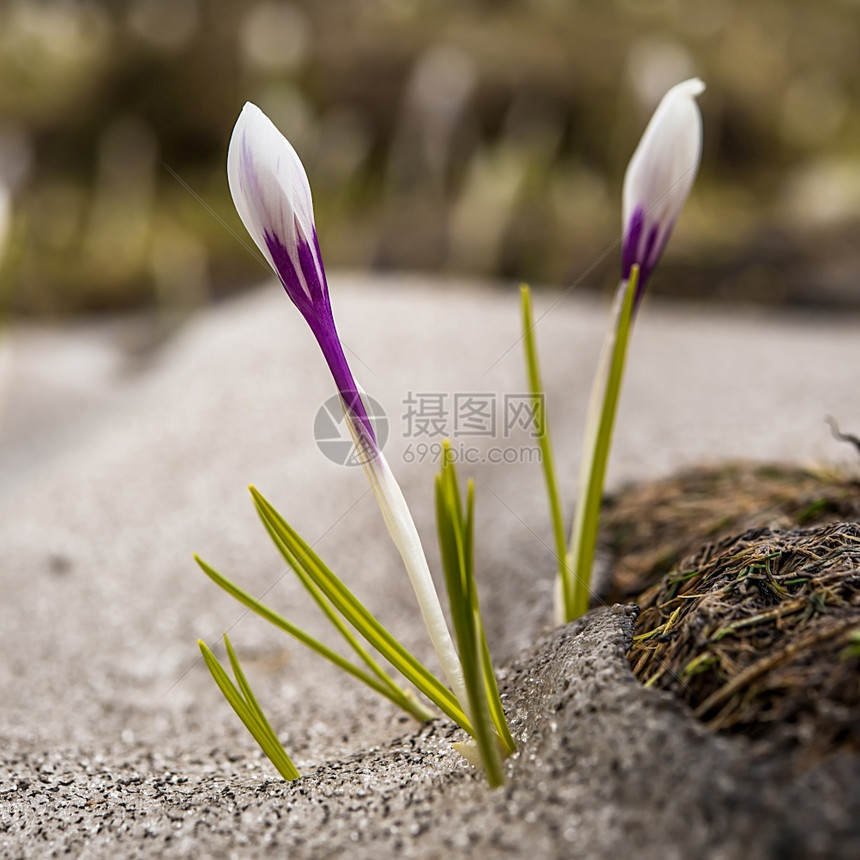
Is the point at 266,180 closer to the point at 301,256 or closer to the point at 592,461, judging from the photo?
the point at 301,256

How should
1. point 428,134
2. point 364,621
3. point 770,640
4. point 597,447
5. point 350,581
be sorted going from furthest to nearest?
point 428,134, point 350,581, point 597,447, point 364,621, point 770,640

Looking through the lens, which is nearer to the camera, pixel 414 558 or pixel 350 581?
pixel 414 558

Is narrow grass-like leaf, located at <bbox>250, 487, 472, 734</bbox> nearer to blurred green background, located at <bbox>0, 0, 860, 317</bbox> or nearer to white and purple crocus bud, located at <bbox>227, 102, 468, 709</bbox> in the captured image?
white and purple crocus bud, located at <bbox>227, 102, 468, 709</bbox>

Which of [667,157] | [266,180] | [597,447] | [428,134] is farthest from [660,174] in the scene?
[428,134]

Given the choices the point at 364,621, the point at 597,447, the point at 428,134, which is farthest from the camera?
the point at 428,134

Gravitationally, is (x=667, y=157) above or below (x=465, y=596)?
above

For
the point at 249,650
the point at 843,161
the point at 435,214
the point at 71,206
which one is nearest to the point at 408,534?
the point at 249,650

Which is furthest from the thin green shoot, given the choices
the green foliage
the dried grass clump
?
the green foliage
